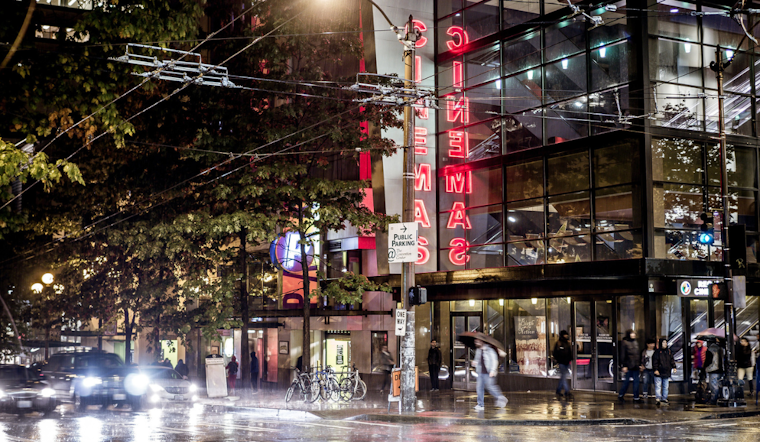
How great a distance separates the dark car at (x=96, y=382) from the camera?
23594 millimetres

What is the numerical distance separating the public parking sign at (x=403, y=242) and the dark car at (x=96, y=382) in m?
9.51

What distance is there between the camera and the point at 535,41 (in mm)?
27016

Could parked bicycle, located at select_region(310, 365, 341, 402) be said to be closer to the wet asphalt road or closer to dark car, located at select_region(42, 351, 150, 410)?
the wet asphalt road

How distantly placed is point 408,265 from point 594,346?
8.23 m

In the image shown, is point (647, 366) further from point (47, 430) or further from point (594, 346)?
point (47, 430)

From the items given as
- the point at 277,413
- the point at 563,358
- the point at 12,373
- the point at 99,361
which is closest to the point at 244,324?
the point at 99,361

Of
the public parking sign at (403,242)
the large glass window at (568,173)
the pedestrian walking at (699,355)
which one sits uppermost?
the large glass window at (568,173)

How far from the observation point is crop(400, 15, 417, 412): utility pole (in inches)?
751

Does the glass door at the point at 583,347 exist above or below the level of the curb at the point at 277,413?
above

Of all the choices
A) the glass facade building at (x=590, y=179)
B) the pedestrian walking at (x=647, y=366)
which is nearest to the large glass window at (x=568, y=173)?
the glass facade building at (x=590, y=179)

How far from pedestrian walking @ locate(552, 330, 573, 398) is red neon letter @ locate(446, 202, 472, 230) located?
23.3ft

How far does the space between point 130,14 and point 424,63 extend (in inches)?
739

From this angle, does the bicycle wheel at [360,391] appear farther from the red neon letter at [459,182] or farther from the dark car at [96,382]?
the red neon letter at [459,182]

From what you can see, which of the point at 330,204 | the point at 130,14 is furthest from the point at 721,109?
the point at 130,14
